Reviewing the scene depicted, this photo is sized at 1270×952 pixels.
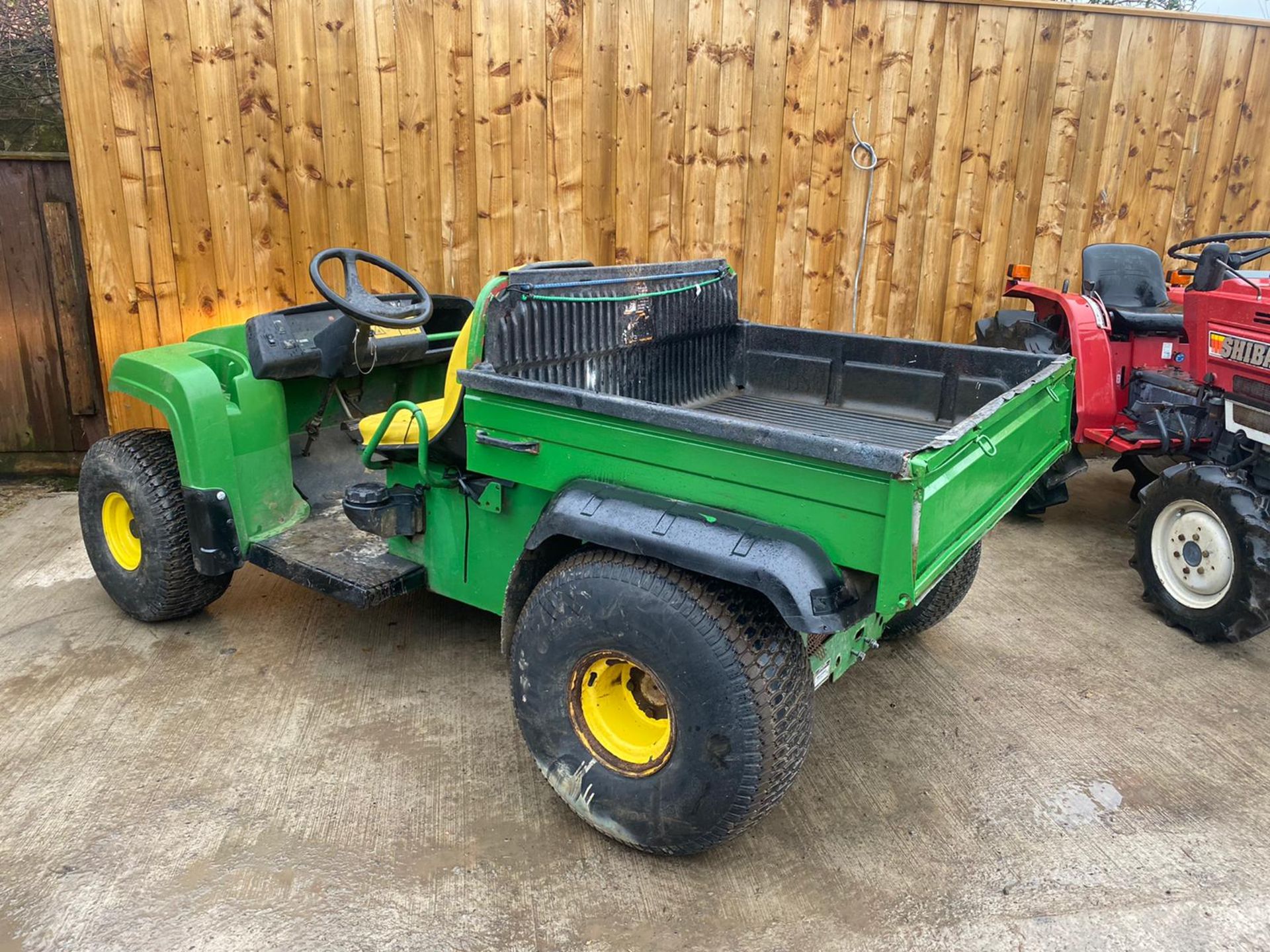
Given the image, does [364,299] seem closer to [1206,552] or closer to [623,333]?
[623,333]

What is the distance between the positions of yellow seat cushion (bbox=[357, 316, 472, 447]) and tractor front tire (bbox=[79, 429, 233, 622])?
842mm

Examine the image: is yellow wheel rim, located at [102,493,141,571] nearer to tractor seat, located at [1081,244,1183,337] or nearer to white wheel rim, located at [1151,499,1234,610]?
white wheel rim, located at [1151,499,1234,610]

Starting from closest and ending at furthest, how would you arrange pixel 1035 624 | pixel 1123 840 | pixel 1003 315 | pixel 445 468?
pixel 1123 840 < pixel 445 468 < pixel 1035 624 < pixel 1003 315

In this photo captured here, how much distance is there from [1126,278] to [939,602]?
9.02ft

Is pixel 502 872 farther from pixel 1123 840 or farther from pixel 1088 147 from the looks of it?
pixel 1088 147

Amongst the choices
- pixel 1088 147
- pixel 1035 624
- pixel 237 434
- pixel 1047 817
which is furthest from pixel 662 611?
pixel 1088 147

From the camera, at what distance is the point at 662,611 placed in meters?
2.23

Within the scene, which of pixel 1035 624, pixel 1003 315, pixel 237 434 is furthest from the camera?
pixel 1003 315

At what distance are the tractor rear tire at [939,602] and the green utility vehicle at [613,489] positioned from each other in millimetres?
16

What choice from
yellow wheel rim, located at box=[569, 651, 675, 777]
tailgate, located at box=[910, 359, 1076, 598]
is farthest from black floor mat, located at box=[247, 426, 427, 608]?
tailgate, located at box=[910, 359, 1076, 598]

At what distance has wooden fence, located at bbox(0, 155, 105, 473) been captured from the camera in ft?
16.4

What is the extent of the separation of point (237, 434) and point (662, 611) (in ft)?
6.43

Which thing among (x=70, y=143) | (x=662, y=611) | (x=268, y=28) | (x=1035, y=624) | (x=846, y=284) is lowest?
(x=1035, y=624)

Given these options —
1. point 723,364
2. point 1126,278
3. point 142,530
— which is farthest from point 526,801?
point 1126,278
